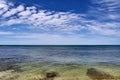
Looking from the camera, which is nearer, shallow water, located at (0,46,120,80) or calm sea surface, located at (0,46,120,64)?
shallow water, located at (0,46,120,80)

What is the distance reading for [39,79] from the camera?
55.3 ft

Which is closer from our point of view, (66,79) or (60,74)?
(66,79)

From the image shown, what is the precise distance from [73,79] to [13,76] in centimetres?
484

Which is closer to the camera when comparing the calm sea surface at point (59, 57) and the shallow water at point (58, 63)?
the shallow water at point (58, 63)

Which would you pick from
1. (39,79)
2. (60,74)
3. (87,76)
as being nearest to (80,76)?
(87,76)

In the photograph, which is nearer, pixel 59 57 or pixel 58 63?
pixel 58 63

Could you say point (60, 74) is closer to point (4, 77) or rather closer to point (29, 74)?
point (29, 74)

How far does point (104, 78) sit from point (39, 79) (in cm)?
510

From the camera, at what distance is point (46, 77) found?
17.3 meters

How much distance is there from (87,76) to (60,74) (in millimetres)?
2329

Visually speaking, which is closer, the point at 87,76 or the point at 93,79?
the point at 93,79

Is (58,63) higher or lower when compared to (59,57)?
lower

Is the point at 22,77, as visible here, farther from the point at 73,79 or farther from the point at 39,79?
the point at 73,79

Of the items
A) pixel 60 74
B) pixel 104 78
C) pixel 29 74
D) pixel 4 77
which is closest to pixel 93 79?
pixel 104 78
